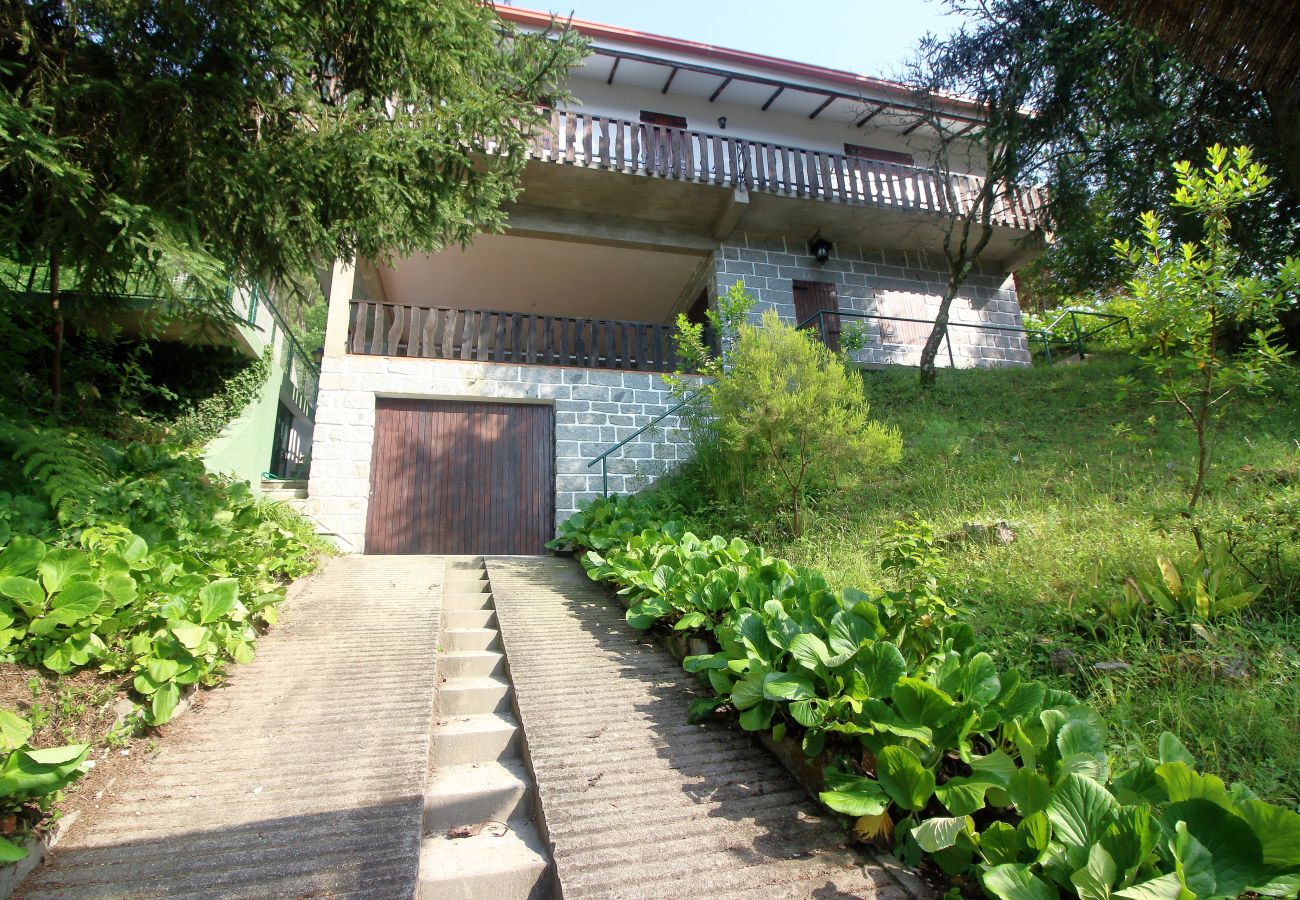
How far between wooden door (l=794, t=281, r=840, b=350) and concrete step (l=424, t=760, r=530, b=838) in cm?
939

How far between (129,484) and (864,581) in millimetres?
4983

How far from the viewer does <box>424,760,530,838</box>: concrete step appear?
227cm

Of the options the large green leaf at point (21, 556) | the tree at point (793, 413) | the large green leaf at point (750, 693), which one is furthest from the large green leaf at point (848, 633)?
the large green leaf at point (21, 556)

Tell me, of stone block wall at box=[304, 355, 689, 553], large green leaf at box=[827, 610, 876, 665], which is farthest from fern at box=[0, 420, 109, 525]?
large green leaf at box=[827, 610, 876, 665]

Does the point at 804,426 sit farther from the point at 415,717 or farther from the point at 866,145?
the point at 866,145

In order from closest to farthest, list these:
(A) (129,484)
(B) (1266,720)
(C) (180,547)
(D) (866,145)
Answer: (B) (1266,720) → (C) (180,547) → (A) (129,484) → (D) (866,145)

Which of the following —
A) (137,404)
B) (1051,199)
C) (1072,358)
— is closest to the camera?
(137,404)

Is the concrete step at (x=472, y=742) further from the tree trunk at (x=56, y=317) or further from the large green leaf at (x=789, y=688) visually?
the tree trunk at (x=56, y=317)

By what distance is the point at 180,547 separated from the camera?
11.7 ft

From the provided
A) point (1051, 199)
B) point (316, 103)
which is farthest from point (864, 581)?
point (1051, 199)

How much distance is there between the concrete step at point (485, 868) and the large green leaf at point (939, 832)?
112 centimetres

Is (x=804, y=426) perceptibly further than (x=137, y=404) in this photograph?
No

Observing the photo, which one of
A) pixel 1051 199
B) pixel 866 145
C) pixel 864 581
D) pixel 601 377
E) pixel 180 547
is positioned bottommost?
pixel 864 581

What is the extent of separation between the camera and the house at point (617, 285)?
7617 millimetres
